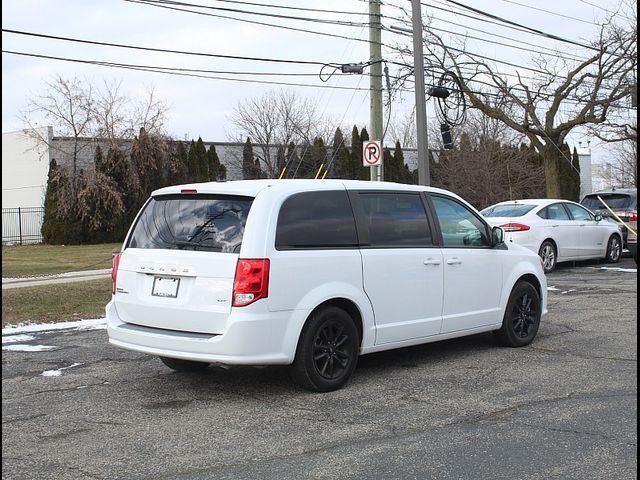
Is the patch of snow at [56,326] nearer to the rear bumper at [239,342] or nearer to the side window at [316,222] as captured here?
the rear bumper at [239,342]

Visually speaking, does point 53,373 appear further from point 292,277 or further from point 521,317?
point 521,317

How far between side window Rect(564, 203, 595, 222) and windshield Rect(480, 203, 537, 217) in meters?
1.19

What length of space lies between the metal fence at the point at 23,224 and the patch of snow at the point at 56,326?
24.6 m

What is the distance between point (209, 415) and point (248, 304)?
880 millimetres

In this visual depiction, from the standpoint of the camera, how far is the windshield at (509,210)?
51.8 ft

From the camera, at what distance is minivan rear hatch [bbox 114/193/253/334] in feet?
20.1

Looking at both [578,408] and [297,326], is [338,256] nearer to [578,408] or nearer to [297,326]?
[297,326]

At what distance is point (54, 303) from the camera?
38.8 ft

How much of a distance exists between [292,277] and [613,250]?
13375 millimetres

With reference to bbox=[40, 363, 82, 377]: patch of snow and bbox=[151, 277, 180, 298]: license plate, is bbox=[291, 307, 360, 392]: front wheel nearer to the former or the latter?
bbox=[151, 277, 180, 298]: license plate

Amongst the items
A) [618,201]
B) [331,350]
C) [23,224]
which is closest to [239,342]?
[331,350]

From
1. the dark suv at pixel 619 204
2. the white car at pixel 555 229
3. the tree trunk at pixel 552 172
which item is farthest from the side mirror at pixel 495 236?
the tree trunk at pixel 552 172

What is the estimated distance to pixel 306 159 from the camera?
119ft

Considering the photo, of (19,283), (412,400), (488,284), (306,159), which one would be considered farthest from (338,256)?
(306,159)
